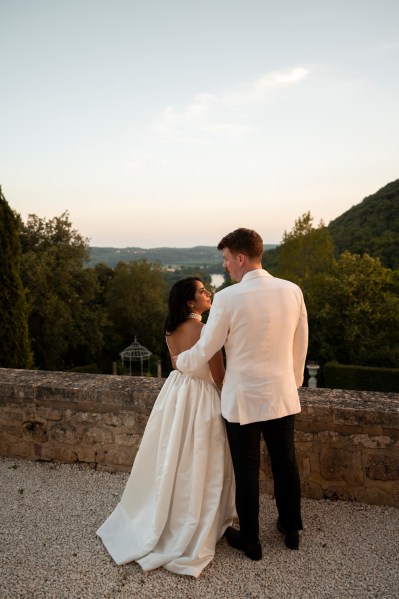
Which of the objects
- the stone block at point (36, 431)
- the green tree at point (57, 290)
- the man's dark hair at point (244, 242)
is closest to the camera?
the man's dark hair at point (244, 242)

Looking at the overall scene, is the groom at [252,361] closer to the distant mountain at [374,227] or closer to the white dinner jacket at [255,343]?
the white dinner jacket at [255,343]

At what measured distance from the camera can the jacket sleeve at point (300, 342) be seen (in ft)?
7.68

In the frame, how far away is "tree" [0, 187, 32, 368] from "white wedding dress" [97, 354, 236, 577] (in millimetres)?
7759

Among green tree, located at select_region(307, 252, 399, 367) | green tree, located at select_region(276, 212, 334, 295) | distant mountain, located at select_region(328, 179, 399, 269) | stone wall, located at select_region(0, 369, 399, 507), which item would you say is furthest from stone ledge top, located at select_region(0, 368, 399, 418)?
distant mountain, located at select_region(328, 179, 399, 269)

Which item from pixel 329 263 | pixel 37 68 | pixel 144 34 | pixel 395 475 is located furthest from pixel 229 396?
pixel 329 263

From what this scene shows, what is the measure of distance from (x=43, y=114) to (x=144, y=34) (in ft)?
13.9

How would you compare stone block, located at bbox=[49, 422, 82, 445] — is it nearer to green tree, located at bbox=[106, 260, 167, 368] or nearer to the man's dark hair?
the man's dark hair

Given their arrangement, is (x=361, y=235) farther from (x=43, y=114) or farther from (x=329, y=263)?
(x=43, y=114)

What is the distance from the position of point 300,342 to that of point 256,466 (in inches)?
27.9

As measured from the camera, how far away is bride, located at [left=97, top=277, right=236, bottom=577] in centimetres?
229

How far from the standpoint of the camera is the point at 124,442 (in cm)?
342

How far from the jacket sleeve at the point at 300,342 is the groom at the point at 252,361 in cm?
1

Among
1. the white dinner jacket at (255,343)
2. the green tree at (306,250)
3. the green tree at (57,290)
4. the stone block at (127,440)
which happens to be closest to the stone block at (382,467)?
the white dinner jacket at (255,343)

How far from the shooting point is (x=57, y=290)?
57.7 feet
